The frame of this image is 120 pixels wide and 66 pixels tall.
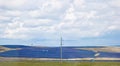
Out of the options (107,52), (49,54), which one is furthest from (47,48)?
(107,52)

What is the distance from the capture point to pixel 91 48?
70.1 meters

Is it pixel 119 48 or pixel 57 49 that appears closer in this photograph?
pixel 57 49

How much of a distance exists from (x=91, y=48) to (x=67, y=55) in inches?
682

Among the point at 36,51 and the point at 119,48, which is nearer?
the point at 36,51

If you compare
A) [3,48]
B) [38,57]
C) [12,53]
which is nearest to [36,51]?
[38,57]

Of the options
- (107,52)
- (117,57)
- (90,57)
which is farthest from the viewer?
(107,52)

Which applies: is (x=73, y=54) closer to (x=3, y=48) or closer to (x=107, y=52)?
(x=107, y=52)

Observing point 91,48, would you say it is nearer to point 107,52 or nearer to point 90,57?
point 107,52

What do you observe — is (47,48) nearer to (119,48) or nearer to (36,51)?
(36,51)

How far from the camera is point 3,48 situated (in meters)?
62.1

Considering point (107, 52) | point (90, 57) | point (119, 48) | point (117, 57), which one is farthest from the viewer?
point (119, 48)

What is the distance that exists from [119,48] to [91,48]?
25.7 feet

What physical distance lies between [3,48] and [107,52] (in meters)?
25.7

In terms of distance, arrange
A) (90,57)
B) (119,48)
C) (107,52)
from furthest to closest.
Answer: (119,48) < (107,52) < (90,57)
